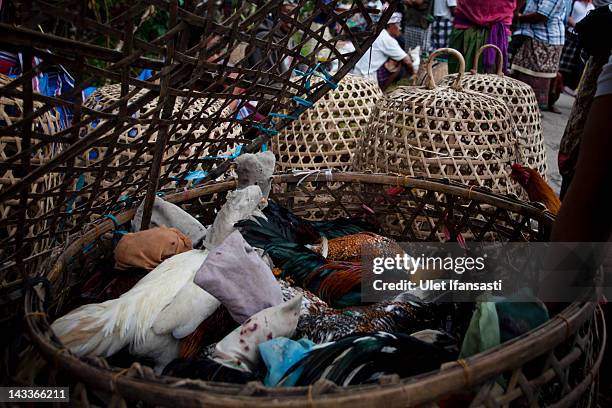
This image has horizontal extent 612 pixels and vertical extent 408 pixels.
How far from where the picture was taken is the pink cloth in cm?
369

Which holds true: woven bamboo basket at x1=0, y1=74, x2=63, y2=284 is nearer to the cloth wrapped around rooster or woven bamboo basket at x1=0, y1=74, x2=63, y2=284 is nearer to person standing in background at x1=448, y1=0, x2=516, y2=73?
the cloth wrapped around rooster

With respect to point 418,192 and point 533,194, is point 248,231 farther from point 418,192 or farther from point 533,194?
point 533,194

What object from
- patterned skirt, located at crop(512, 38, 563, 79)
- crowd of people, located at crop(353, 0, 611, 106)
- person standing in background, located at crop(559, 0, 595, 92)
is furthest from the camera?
person standing in background, located at crop(559, 0, 595, 92)

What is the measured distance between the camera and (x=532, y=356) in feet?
2.50

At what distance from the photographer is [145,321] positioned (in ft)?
3.17

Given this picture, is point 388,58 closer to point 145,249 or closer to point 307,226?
point 307,226

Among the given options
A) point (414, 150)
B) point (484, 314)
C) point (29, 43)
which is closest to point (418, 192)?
point (414, 150)

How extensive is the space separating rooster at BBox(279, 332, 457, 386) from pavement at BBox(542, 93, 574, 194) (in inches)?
108

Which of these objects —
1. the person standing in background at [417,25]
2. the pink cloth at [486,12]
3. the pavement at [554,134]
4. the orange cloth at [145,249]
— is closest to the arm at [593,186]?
the orange cloth at [145,249]

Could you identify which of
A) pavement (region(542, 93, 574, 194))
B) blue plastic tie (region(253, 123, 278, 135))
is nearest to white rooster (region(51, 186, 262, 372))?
blue plastic tie (region(253, 123, 278, 135))

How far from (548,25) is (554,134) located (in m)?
0.98

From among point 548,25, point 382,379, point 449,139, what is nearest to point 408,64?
point 548,25

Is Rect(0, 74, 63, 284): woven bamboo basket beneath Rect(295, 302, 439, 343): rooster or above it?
above

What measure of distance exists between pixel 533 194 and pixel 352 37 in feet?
2.40
